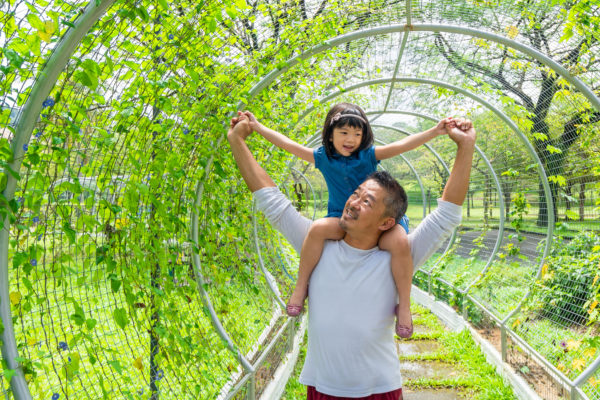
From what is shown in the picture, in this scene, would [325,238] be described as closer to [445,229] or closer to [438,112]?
[445,229]

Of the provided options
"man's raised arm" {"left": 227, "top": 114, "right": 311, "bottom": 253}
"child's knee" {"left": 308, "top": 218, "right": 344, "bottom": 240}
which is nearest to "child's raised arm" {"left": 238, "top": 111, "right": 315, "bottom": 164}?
"man's raised arm" {"left": 227, "top": 114, "right": 311, "bottom": 253}

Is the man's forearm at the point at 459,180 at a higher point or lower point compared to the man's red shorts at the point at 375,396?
higher

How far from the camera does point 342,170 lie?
107 inches

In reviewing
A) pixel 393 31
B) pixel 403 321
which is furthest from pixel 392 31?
pixel 403 321

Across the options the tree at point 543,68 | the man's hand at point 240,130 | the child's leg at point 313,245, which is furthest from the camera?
the tree at point 543,68

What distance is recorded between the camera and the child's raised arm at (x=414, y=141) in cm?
205

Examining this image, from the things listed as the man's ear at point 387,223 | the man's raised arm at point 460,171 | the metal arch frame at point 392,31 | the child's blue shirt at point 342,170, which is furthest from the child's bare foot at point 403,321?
the metal arch frame at point 392,31

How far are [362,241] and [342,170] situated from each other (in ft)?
2.76

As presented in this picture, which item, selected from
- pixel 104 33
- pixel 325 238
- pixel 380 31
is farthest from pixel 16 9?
pixel 380 31

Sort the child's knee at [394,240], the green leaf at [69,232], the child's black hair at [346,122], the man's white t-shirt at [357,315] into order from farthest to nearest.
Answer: the child's black hair at [346,122], the child's knee at [394,240], the man's white t-shirt at [357,315], the green leaf at [69,232]

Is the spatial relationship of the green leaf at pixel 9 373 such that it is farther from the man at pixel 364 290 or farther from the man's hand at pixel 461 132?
the man's hand at pixel 461 132

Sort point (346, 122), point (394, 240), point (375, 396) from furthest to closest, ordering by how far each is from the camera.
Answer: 1. point (346, 122)
2. point (394, 240)
3. point (375, 396)

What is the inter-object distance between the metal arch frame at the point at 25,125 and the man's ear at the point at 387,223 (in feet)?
3.81

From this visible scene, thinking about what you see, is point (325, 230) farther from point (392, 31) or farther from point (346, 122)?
point (392, 31)
